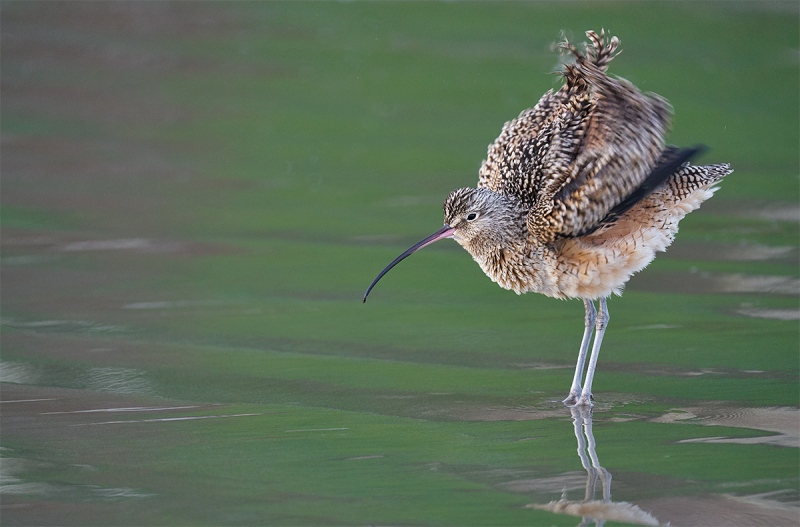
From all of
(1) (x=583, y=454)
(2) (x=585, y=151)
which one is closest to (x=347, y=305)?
(2) (x=585, y=151)

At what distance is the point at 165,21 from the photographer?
16594 mm

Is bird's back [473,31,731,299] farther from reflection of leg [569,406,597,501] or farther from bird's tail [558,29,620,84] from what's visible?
reflection of leg [569,406,597,501]

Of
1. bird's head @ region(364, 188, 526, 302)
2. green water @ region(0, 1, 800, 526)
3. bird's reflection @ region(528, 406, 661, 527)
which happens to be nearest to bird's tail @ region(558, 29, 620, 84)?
bird's head @ region(364, 188, 526, 302)

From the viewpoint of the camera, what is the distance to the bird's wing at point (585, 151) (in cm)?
608

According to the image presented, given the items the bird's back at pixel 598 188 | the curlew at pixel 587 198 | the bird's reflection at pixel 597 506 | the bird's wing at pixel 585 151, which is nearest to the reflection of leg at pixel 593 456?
the bird's reflection at pixel 597 506

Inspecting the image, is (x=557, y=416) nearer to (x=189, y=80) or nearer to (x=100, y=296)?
(x=100, y=296)

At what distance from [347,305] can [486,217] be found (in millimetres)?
1921

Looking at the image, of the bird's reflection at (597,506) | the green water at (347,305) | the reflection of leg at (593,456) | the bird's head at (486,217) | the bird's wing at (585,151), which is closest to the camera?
the bird's reflection at (597,506)

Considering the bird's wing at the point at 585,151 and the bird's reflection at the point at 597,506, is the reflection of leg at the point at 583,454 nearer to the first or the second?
the bird's reflection at the point at 597,506

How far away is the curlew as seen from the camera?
6098 mm

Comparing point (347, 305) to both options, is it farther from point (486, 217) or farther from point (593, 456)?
point (593, 456)

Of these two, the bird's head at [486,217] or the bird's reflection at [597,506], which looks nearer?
the bird's reflection at [597,506]

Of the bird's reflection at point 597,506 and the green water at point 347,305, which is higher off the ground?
the green water at point 347,305

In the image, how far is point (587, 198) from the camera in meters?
6.05
